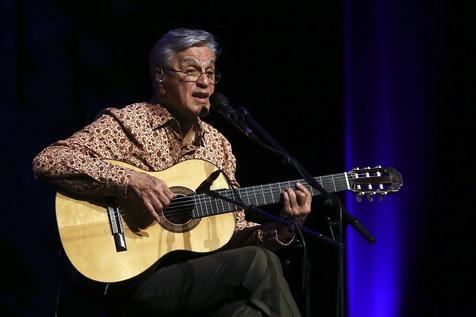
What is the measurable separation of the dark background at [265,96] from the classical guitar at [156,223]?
3.41 feet

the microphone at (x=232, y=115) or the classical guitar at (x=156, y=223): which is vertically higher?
the microphone at (x=232, y=115)

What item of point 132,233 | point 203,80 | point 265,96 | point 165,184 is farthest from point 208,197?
point 265,96

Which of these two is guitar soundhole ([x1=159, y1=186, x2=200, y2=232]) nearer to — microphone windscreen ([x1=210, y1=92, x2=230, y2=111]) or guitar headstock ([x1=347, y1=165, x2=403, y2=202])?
microphone windscreen ([x1=210, y1=92, x2=230, y2=111])

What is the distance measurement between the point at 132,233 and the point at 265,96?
1943 millimetres

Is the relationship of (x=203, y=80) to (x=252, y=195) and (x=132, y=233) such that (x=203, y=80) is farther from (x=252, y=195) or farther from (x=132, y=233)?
(x=132, y=233)

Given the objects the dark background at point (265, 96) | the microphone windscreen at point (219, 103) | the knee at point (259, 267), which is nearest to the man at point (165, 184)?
the knee at point (259, 267)

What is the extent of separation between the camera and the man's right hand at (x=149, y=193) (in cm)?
279

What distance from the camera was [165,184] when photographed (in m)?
2.84

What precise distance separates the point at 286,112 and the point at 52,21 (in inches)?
65.3

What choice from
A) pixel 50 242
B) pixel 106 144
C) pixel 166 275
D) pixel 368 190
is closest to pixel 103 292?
pixel 166 275

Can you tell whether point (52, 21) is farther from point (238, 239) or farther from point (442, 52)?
point (442, 52)

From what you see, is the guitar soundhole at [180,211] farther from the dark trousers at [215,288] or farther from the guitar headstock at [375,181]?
the guitar headstock at [375,181]

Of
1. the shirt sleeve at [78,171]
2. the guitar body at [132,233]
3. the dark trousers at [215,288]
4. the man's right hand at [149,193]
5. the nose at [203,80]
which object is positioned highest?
the nose at [203,80]

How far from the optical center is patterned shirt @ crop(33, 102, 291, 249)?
280 centimetres
